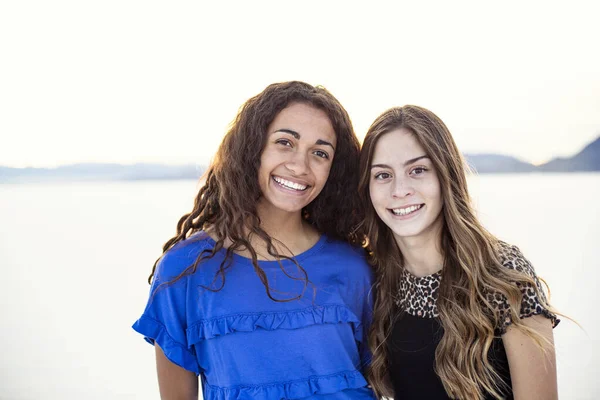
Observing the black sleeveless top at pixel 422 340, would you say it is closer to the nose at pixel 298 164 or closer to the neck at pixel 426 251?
the neck at pixel 426 251

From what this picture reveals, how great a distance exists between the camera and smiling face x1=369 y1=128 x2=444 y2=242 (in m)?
1.61

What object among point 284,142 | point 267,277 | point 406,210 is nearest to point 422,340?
point 406,210

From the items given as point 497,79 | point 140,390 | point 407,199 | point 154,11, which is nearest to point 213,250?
point 407,199

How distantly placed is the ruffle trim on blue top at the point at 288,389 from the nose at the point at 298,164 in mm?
668

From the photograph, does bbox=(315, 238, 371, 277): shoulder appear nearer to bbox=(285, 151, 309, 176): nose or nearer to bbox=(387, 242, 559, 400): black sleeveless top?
A: bbox=(387, 242, 559, 400): black sleeveless top

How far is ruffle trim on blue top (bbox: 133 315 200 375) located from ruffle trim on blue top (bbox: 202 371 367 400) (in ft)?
0.46

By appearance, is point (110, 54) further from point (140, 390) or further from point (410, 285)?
point (410, 285)

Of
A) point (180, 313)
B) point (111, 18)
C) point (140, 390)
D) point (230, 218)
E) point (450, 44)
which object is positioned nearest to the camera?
point (180, 313)

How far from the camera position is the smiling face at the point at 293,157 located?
1649 millimetres

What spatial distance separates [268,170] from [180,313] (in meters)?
0.55

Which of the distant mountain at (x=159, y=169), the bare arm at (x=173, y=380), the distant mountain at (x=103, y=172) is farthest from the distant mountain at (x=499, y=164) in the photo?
the bare arm at (x=173, y=380)

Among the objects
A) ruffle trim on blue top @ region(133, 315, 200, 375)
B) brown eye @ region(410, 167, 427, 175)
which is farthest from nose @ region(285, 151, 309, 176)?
ruffle trim on blue top @ region(133, 315, 200, 375)

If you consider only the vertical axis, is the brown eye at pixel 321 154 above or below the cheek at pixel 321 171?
above

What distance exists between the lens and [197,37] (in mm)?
3881
